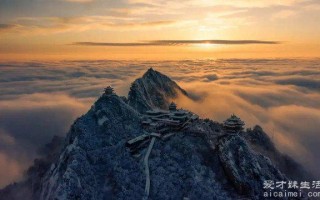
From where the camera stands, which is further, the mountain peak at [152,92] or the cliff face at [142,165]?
the mountain peak at [152,92]

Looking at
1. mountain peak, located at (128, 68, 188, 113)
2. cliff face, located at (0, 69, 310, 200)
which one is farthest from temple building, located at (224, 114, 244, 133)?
mountain peak, located at (128, 68, 188, 113)

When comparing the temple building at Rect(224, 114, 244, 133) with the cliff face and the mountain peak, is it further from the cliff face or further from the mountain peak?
the mountain peak

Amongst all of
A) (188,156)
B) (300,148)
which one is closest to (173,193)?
(188,156)

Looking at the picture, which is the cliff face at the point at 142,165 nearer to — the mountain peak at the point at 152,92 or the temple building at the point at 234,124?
the temple building at the point at 234,124

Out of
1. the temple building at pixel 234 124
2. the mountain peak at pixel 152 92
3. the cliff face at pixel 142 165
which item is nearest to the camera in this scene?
the cliff face at pixel 142 165

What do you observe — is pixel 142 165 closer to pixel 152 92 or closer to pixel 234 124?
pixel 234 124

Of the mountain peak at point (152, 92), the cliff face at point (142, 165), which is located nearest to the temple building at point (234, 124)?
the cliff face at point (142, 165)

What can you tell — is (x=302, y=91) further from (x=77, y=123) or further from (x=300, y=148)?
(x=77, y=123)
